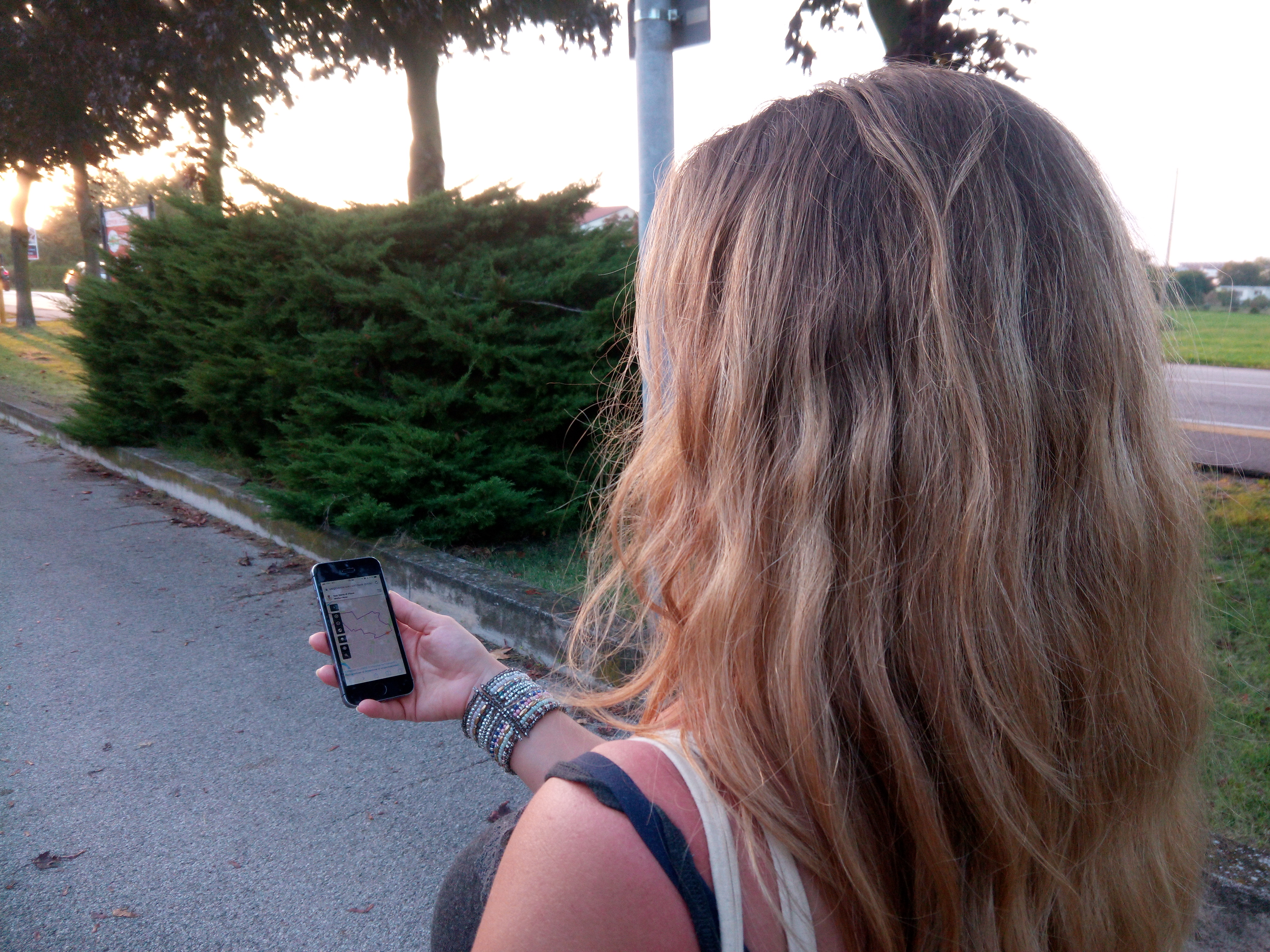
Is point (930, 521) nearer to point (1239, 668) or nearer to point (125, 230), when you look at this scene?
point (1239, 668)

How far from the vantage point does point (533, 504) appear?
18.0ft

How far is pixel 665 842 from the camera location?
0.80 meters

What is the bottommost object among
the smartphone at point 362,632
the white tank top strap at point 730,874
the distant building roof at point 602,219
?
the smartphone at point 362,632

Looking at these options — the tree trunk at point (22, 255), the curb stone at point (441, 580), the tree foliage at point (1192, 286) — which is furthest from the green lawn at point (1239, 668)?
the tree trunk at point (22, 255)

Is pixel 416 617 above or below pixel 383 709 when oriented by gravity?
above

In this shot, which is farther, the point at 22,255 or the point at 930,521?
the point at 22,255

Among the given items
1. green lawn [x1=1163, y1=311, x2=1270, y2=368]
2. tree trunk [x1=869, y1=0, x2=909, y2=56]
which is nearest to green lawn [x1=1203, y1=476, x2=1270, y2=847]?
green lawn [x1=1163, y1=311, x2=1270, y2=368]

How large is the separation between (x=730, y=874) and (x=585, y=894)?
14cm

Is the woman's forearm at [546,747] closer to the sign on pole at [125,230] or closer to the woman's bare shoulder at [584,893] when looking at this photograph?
the woman's bare shoulder at [584,893]

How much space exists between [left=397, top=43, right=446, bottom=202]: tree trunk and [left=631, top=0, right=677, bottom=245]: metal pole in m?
5.54

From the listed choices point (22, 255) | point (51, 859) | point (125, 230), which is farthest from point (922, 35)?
point (22, 255)

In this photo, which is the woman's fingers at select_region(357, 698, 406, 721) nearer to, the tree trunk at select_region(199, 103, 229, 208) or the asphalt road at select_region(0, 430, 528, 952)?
the asphalt road at select_region(0, 430, 528, 952)

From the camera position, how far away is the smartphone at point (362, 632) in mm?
1694

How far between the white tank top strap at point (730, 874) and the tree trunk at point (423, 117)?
829cm
